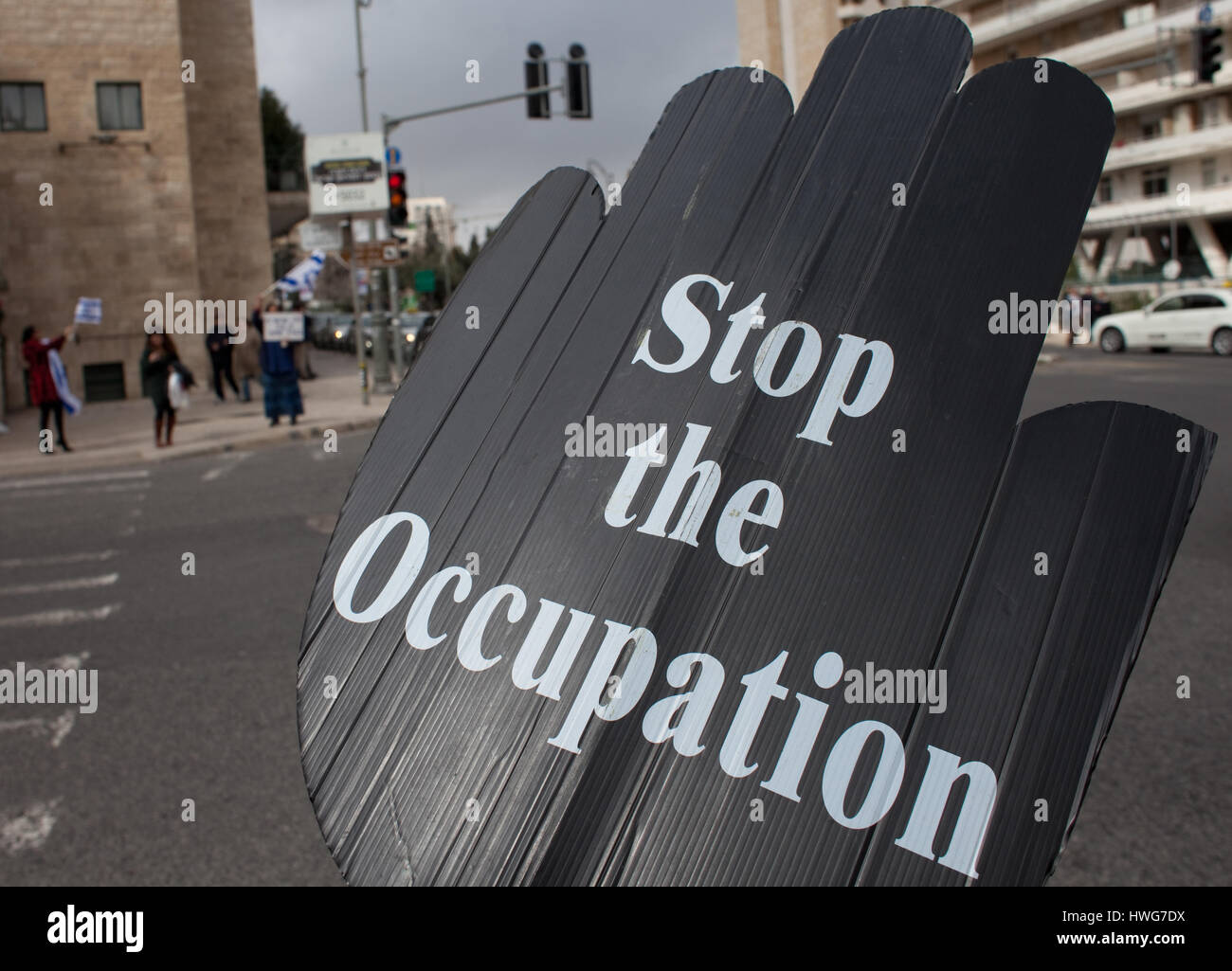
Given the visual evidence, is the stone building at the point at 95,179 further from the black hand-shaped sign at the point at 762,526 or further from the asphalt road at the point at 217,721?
the black hand-shaped sign at the point at 762,526

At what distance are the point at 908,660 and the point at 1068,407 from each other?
0.34 m

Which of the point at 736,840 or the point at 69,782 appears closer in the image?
the point at 736,840

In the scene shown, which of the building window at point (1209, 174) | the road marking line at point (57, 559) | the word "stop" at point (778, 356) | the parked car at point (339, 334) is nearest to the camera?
the word "stop" at point (778, 356)

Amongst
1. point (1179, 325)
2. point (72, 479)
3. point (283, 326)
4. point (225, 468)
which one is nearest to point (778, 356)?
point (225, 468)

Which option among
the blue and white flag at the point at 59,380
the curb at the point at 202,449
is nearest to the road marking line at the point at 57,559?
the curb at the point at 202,449

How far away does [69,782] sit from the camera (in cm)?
467

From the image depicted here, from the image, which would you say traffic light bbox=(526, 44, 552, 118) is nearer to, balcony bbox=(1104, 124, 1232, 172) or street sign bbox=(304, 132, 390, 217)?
street sign bbox=(304, 132, 390, 217)

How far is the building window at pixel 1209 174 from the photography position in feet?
162

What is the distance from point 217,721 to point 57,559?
15.5 feet

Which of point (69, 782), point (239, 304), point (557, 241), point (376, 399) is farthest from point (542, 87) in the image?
point (557, 241)

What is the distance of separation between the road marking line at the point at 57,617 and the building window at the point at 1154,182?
54.6m

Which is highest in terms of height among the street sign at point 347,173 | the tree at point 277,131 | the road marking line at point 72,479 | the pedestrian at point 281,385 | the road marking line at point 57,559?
the tree at point 277,131
